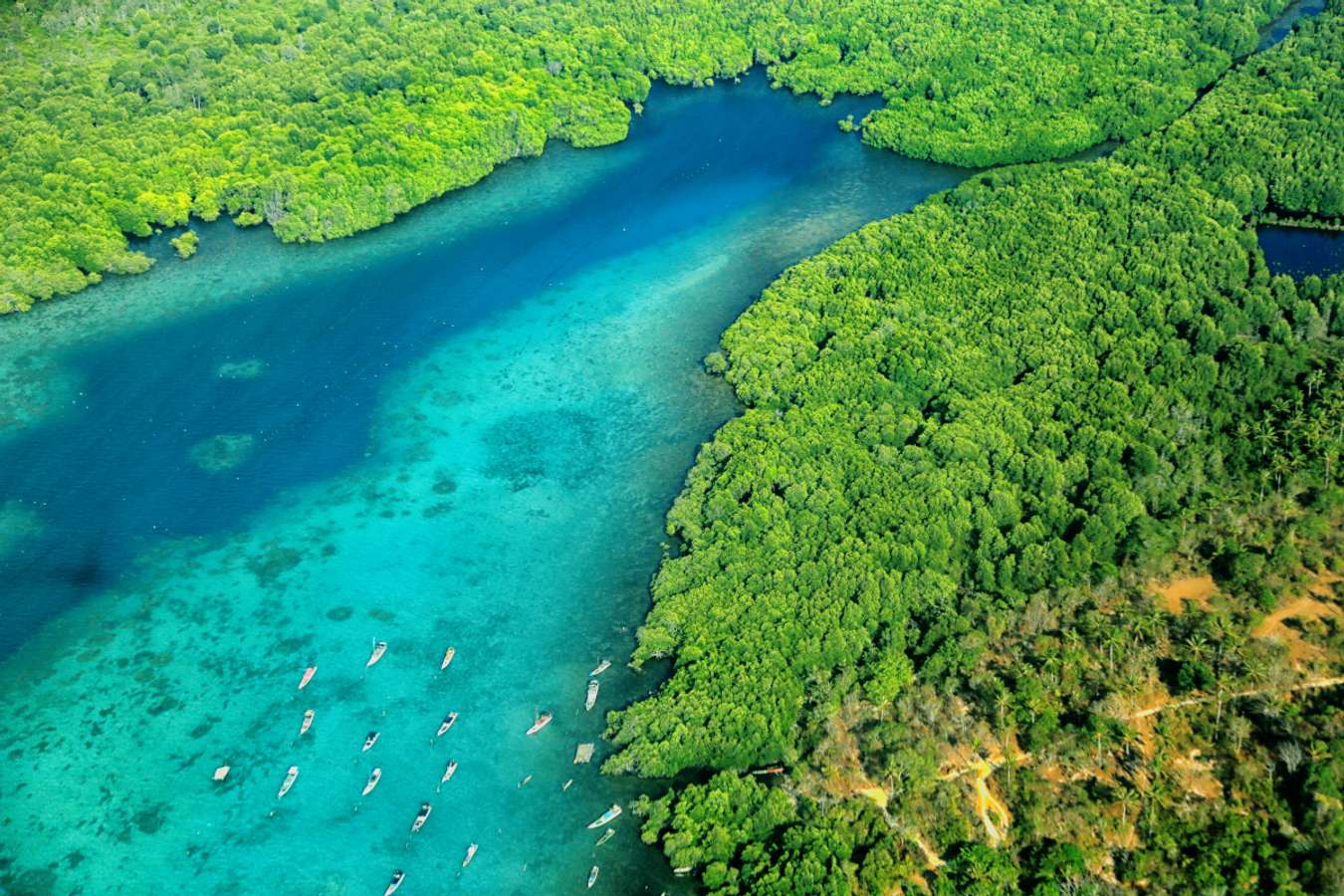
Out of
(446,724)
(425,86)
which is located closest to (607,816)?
(446,724)

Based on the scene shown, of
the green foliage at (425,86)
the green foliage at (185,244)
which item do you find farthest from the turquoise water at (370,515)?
the green foliage at (425,86)

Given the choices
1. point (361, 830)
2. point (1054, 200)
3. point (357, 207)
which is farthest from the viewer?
point (357, 207)

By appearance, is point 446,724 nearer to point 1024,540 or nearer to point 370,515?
point 370,515

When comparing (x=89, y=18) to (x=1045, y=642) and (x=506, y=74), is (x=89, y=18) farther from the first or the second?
(x=1045, y=642)

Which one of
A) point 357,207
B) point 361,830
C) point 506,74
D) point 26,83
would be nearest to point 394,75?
point 506,74

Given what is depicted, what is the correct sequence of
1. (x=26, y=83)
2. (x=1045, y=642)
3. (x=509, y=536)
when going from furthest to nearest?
(x=26, y=83), (x=509, y=536), (x=1045, y=642)

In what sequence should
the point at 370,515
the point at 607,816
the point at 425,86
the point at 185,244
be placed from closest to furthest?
the point at 607,816, the point at 370,515, the point at 185,244, the point at 425,86

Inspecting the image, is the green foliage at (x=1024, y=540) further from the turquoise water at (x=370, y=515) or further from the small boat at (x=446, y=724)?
the small boat at (x=446, y=724)
